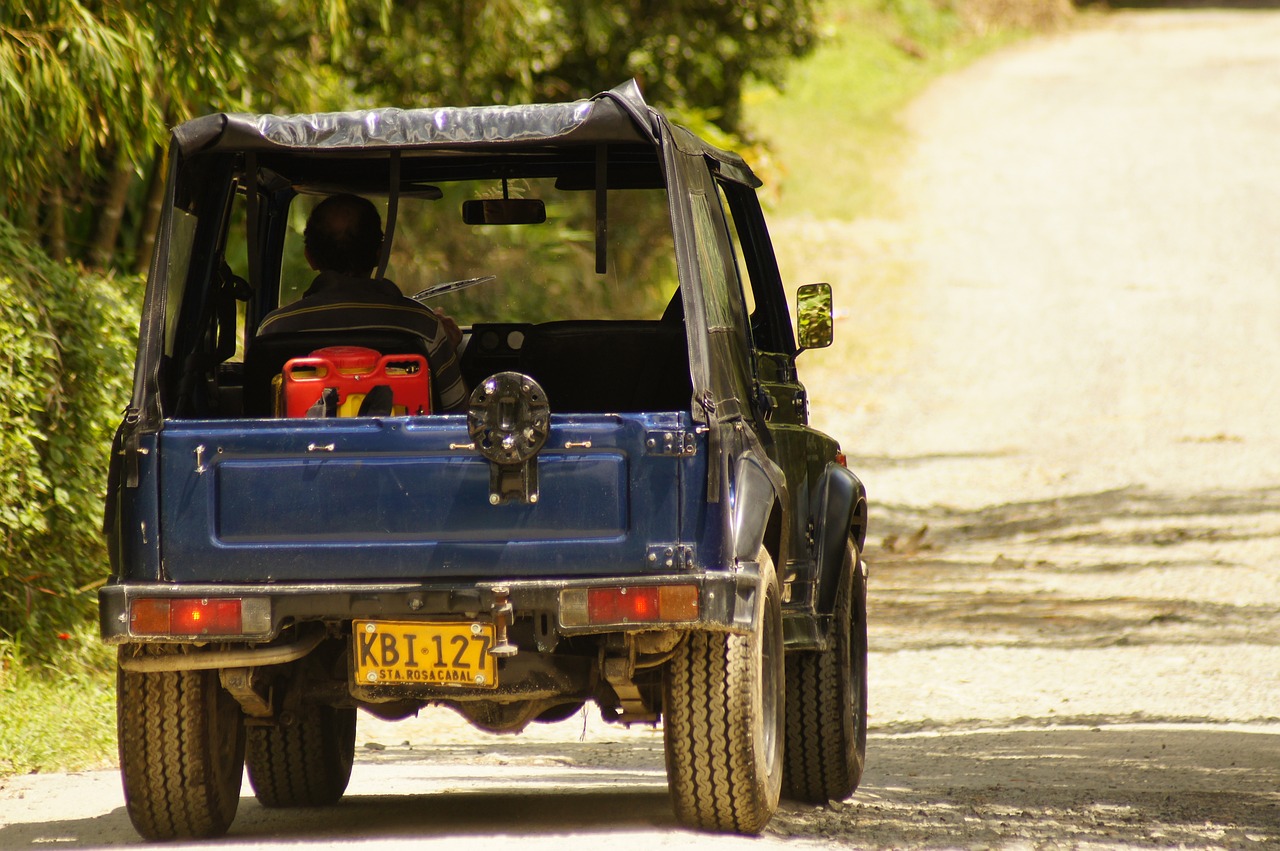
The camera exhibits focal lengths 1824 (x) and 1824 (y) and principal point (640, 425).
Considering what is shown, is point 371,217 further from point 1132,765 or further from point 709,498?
point 1132,765

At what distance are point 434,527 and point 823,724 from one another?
1.91m

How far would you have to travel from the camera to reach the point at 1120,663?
32.8ft

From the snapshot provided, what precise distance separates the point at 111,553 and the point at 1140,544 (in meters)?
10.1

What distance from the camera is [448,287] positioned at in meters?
6.41

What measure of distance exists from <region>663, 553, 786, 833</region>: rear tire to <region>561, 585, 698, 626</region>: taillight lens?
0.81 ft

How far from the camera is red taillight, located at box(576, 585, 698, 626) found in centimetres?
479

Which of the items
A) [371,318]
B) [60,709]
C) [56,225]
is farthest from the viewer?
[56,225]

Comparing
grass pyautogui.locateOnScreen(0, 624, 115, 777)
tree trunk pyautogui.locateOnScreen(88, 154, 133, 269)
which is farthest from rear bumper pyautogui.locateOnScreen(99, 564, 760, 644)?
tree trunk pyautogui.locateOnScreen(88, 154, 133, 269)

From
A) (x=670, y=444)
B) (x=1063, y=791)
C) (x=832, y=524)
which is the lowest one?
(x=1063, y=791)

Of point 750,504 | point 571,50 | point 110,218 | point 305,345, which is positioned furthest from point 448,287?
point 571,50

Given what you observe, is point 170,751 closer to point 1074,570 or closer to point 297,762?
point 297,762

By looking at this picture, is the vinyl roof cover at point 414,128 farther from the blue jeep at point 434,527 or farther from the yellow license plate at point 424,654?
the yellow license plate at point 424,654

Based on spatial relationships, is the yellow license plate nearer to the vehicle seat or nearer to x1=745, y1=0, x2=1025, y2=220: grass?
the vehicle seat

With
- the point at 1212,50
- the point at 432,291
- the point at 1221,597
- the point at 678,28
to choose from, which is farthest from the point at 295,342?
the point at 1212,50
